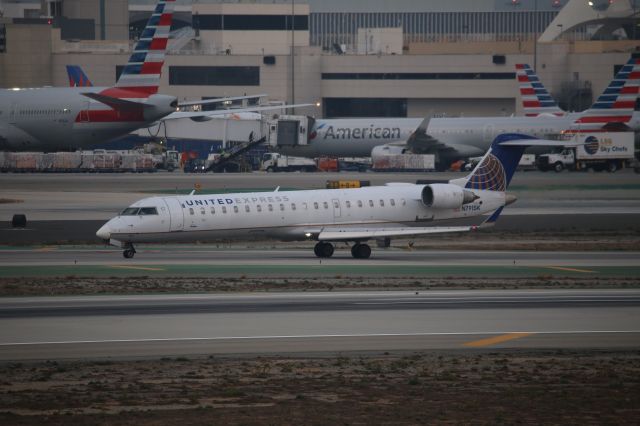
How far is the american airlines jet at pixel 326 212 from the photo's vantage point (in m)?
40.5

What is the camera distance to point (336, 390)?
65.7ft

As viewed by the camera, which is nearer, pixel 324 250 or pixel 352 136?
pixel 324 250

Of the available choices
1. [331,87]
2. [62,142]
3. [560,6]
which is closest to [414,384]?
[62,142]

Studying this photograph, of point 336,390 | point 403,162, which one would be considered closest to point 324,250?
point 336,390

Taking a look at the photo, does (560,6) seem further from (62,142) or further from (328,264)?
(328,264)

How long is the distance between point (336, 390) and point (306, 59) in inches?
4495

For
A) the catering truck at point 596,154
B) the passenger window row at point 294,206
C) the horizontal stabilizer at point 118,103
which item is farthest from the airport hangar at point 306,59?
the passenger window row at point 294,206

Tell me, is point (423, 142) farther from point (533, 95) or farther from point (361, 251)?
point (361, 251)

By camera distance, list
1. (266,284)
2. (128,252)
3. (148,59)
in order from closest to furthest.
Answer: (266,284)
(128,252)
(148,59)

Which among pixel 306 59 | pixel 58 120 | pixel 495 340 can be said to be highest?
pixel 306 59

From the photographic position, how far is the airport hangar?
425 ft

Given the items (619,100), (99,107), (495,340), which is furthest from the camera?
(619,100)

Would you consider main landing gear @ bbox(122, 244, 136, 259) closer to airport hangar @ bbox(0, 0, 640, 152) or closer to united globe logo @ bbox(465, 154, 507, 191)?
united globe logo @ bbox(465, 154, 507, 191)

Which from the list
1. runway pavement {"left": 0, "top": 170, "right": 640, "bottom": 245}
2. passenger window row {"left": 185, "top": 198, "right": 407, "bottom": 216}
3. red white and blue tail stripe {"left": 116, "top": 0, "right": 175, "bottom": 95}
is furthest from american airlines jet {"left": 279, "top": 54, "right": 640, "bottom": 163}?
passenger window row {"left": 185, "top": 198, "right": 407, "bottom": 216}
